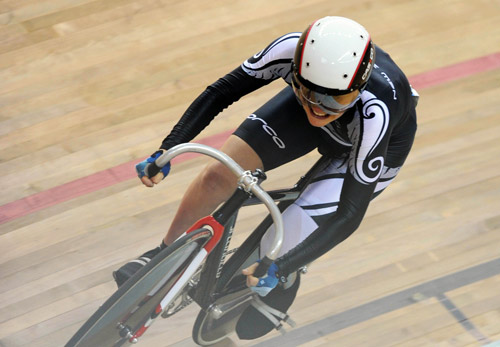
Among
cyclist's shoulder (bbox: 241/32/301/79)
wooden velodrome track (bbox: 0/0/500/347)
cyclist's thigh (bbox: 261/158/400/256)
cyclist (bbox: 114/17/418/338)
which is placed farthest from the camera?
wooden velodrome track (bbox: 0/0/500/347)

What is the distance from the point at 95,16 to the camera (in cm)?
489

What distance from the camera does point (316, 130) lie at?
294 centimetres

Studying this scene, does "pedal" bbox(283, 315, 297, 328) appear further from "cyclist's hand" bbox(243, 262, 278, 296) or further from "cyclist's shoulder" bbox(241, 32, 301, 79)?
"cyclist's shoulder" bbox(241, 32, 301, 79)

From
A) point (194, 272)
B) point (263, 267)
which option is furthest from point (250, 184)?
point (194, 272)

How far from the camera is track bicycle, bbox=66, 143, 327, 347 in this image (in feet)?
8.03

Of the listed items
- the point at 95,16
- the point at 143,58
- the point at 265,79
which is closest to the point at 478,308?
the point at 265,79

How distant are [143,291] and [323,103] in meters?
0.88

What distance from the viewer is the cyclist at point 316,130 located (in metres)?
2.43

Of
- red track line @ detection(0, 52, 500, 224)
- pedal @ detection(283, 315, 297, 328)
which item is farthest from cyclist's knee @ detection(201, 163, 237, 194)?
red track line @ detection(0, 52, 500, 224)

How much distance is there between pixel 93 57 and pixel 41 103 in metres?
0.47

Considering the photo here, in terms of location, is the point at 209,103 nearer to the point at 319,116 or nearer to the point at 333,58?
the point at 319,116

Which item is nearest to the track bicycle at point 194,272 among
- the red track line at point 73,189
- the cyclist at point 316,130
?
the cyclist at point 316,130

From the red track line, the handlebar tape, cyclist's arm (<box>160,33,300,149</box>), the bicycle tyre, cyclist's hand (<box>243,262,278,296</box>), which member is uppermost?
cyclist's arm (<box>160,33,300,149</box>)

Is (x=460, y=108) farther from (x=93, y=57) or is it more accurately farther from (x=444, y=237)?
(x=93, y=57)
